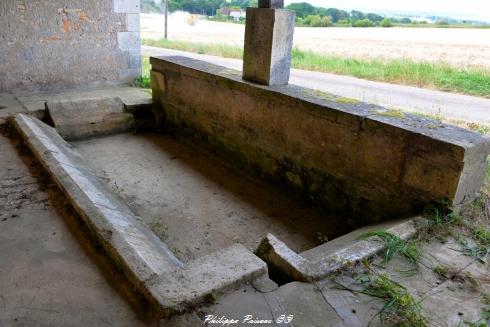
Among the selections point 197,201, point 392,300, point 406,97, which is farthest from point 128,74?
point 392,300

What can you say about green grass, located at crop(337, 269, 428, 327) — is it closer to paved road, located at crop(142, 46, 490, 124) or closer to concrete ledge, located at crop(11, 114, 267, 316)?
concrete ledge, located at crop(11, 114, 267, 316)

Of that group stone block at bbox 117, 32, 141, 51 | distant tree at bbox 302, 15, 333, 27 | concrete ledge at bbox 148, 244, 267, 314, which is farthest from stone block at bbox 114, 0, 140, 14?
distant tree at bbox 302, 15, 333, 27

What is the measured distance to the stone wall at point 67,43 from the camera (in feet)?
17.8

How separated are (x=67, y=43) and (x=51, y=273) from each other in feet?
16.3

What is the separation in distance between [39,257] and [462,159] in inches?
96.3

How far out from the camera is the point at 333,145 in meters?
A: 3.18

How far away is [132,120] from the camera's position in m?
5.43

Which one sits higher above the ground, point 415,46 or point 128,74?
point 415,46

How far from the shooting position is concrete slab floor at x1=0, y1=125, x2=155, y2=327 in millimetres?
1576

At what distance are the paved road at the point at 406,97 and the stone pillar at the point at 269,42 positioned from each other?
2.37 m

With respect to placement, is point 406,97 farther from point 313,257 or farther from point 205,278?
point 205,278

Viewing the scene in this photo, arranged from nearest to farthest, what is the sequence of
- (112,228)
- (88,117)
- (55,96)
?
(112,228) < (88,117) < (55,96)

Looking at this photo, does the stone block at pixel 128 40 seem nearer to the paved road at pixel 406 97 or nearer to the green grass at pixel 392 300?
the paved road at pixel 406 97

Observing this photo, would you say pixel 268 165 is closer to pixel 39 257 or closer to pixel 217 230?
pixel 217 230
